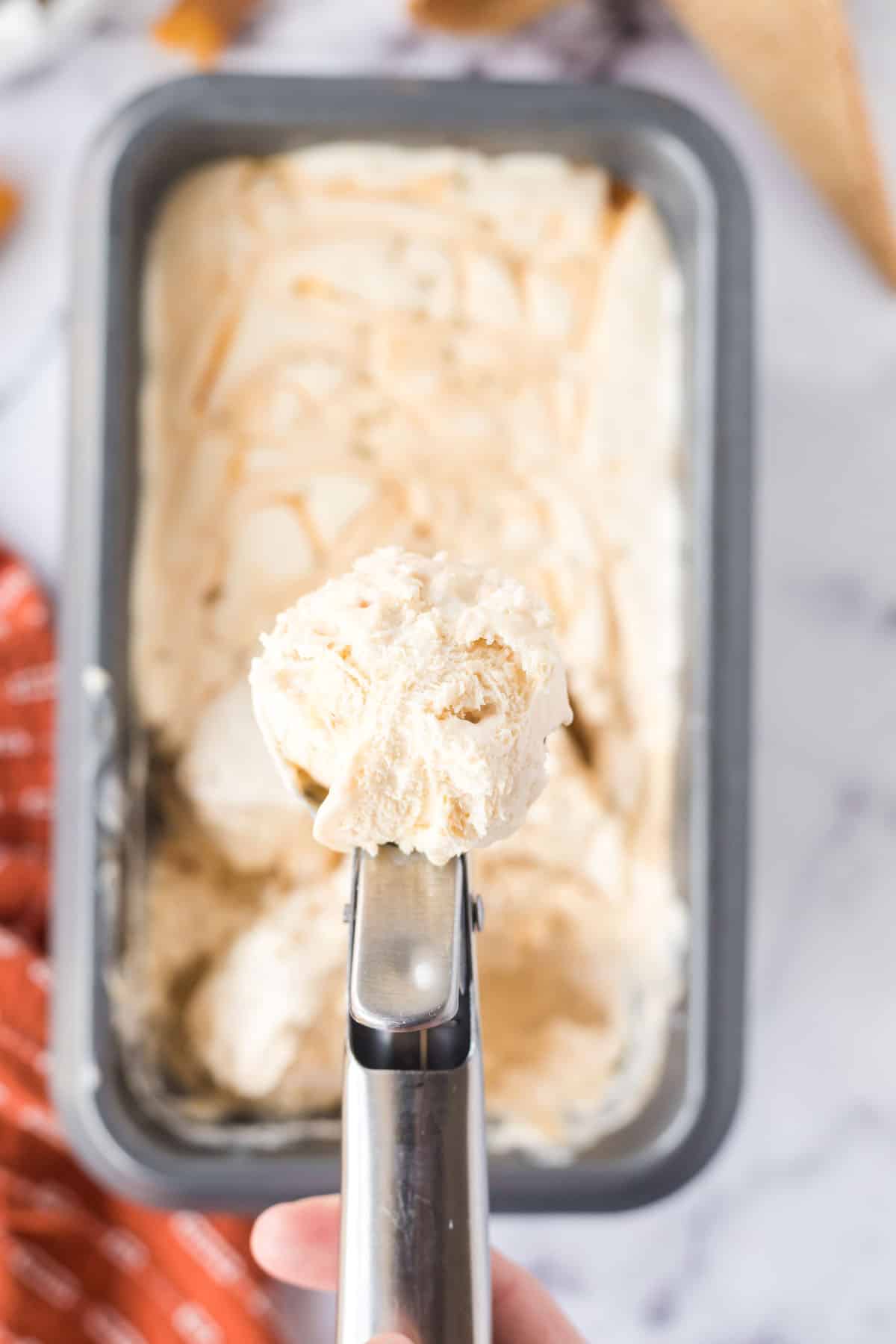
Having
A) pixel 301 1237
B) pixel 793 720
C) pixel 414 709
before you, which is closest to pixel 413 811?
pixel 414 709

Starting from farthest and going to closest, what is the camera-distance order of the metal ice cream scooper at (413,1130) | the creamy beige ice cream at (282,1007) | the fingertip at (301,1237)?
the creamy beige ice cream at (282,1007) → the fingertip at (301,1237) → the metal ice cream scooper at (413,1130)

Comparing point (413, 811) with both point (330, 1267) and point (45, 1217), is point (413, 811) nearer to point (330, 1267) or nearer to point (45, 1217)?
point (330, 1267)

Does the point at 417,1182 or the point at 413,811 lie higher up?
the point at 413,811

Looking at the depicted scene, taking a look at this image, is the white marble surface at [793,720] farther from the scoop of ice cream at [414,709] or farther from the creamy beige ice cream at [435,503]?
the scoop of ice cream at [414,709]

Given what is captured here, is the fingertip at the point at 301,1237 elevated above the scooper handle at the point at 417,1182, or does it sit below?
below

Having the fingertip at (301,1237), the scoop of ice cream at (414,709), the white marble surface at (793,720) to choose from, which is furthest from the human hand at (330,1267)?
the scoop of ice cream at (414,709)

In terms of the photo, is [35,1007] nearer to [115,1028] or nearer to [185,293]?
[115,1028]
